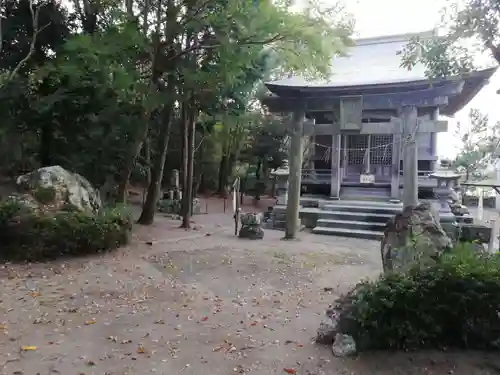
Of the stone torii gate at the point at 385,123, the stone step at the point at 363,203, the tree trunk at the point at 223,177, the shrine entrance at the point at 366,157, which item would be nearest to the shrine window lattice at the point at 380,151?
the shrine entrance at the point at 366,157

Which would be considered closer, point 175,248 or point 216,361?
point 216,361

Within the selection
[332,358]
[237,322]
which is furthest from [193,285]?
[332,358]

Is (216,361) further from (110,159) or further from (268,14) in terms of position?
(110,159)

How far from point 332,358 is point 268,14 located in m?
7.61

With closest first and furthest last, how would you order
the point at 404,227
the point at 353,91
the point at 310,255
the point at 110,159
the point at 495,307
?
the point at 495,307 < the point at 404,227 < the point at 310,255 < the point at 353,91 < the point at 110,159

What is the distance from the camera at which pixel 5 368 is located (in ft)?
11.8

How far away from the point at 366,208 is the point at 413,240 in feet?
30.3

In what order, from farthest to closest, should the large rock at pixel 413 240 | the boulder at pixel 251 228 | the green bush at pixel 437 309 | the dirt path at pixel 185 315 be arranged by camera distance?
the boulder at pixel 251 228
the large rock at pixel 413 240
the dirt path at pixel 185 315
the green bush at pixel 437 309

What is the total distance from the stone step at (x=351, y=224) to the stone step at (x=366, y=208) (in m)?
0.65

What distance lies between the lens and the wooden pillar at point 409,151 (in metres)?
11.4

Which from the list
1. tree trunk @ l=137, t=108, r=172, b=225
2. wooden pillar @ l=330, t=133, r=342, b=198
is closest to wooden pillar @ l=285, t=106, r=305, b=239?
wooden pillar @ l=330, t=133, r=342, b=198

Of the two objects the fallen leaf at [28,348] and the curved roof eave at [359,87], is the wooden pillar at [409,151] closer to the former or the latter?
the curved roof eave at [359,87]

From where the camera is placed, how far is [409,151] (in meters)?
11.8

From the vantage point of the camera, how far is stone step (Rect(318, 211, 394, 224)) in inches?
513
